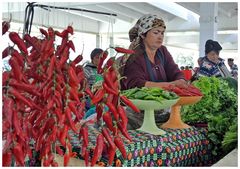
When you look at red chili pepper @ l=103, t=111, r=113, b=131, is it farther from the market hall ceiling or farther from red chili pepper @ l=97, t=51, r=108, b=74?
the market hall ceiling

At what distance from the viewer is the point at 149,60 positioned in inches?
75.0

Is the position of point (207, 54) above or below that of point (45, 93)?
above

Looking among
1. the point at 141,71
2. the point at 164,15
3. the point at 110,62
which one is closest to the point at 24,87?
the point at 110,62

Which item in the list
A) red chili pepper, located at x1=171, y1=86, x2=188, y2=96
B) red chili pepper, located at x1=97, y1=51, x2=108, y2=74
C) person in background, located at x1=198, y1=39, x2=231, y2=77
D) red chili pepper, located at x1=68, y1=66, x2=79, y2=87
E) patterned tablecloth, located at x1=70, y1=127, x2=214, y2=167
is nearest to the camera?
red chili pepper, located at x1=68, y1=66, x2=79, y2=87

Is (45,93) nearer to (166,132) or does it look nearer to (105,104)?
(105,104)

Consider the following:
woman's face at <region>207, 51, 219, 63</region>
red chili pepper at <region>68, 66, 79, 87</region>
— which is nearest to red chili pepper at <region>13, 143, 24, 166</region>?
red chili pepper at <region>68, 66, 79, 87</region>

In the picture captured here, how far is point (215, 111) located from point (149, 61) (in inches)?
17.2

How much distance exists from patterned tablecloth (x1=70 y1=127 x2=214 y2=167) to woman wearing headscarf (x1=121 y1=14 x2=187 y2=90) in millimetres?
313

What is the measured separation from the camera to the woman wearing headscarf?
1.82m

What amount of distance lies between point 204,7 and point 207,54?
502cm

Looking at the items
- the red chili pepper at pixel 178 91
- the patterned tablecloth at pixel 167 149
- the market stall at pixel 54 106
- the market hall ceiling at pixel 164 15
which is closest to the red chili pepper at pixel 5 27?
the market stall at pixel 54 106

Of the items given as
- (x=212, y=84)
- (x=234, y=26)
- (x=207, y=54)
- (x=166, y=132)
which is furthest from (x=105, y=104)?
(x=234, y=26)

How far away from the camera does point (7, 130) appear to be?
2.77 feet

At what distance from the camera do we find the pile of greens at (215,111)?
1.71 meters
